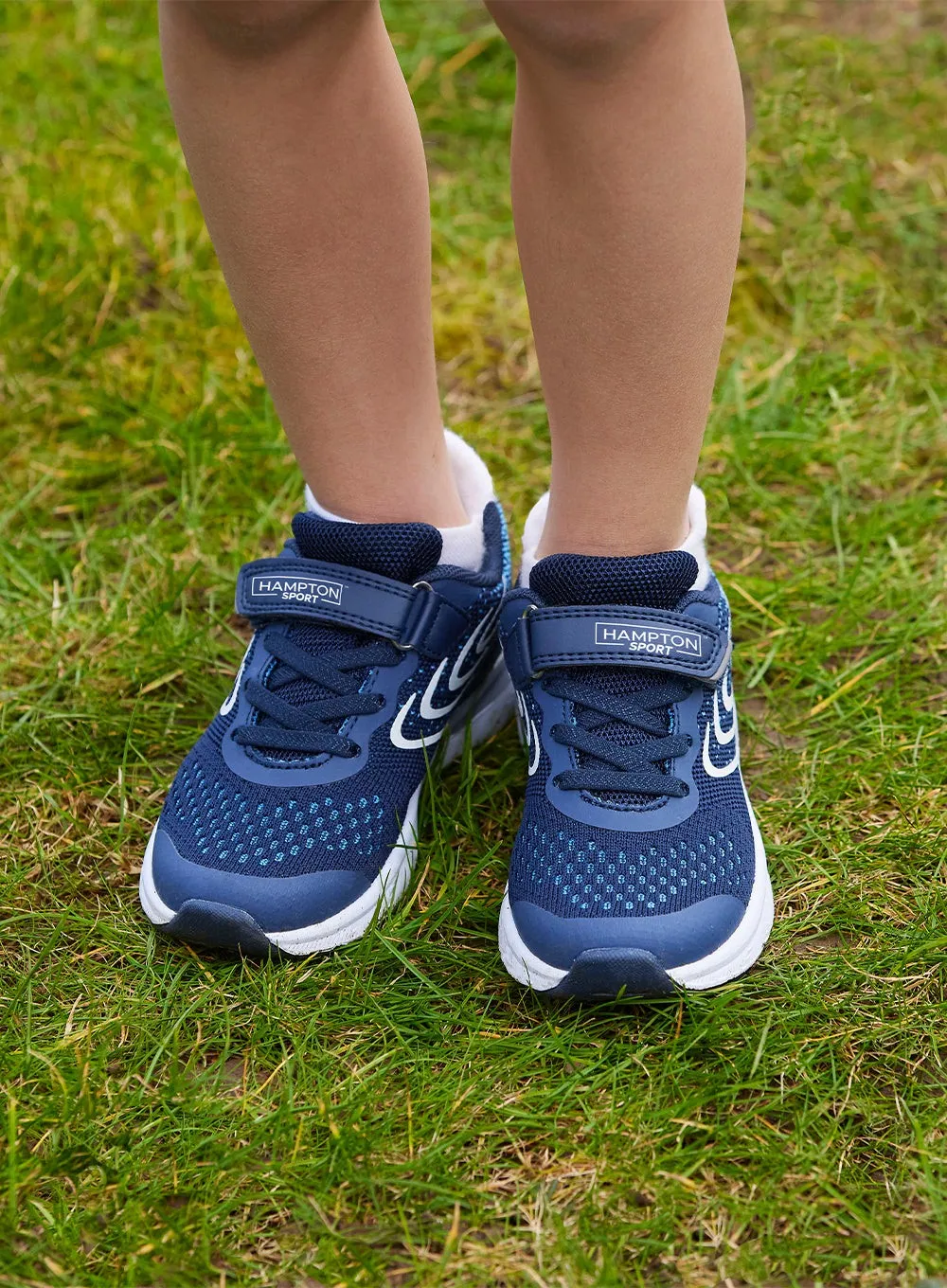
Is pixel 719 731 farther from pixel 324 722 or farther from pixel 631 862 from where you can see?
pixel 324 722

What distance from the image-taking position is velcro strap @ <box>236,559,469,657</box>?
141 centimetres

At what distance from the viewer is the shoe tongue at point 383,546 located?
1419 mm

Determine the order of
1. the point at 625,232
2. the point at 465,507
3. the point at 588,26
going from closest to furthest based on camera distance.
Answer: the point at 588,26, the point at 625,232, the point at 465,507

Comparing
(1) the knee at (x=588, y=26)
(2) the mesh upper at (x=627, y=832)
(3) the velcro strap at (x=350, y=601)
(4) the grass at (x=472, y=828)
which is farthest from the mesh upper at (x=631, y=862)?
(1) the knee at (x=588, y=26)

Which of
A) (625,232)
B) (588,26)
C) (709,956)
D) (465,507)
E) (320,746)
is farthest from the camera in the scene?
(465,507)

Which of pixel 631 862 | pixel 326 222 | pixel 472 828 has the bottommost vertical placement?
pixel 472 828

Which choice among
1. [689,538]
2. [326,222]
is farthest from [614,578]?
[326,222]

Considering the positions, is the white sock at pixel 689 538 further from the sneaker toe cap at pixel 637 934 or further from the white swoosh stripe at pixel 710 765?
the sneaker toe cap at pixel 637 934

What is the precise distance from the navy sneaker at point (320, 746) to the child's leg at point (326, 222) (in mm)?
106

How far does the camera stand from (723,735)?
142cm

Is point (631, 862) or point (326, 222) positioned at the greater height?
point (326, 222)

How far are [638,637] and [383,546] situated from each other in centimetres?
33

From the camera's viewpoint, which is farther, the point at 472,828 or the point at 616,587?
the point at 472,828

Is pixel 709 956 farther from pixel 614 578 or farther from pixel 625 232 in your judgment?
pixel 625 232
